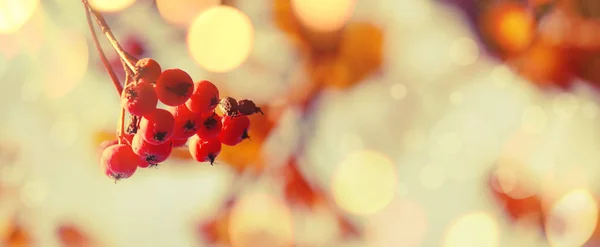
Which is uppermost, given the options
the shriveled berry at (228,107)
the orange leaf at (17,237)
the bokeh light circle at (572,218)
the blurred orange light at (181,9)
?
the blurred orange light at (181,9)

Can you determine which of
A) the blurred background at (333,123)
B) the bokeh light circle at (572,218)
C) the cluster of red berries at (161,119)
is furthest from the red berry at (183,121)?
the bokeh light circle at (572,218)

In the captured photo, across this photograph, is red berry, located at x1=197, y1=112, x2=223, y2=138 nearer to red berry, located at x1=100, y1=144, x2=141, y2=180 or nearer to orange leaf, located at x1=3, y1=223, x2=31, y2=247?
red berry, located at x1=100, y1=144, x2=141, y2=180

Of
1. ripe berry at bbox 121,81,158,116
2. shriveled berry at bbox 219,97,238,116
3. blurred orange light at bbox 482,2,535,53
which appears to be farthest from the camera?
blurred orange light at bbox 482,2,535,53

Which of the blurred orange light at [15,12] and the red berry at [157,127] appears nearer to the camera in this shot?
the red berry at [157,127]

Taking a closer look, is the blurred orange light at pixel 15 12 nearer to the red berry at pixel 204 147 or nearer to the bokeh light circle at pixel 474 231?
the red berry at pixel 204 147

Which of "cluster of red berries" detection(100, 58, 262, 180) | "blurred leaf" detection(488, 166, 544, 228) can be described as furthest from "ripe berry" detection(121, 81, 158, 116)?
"blurred leaf" detection(488, 166, 544, 228)

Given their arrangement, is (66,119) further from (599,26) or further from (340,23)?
(599,26)

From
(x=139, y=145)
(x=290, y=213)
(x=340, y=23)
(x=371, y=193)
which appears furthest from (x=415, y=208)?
(x=139, y=145)
